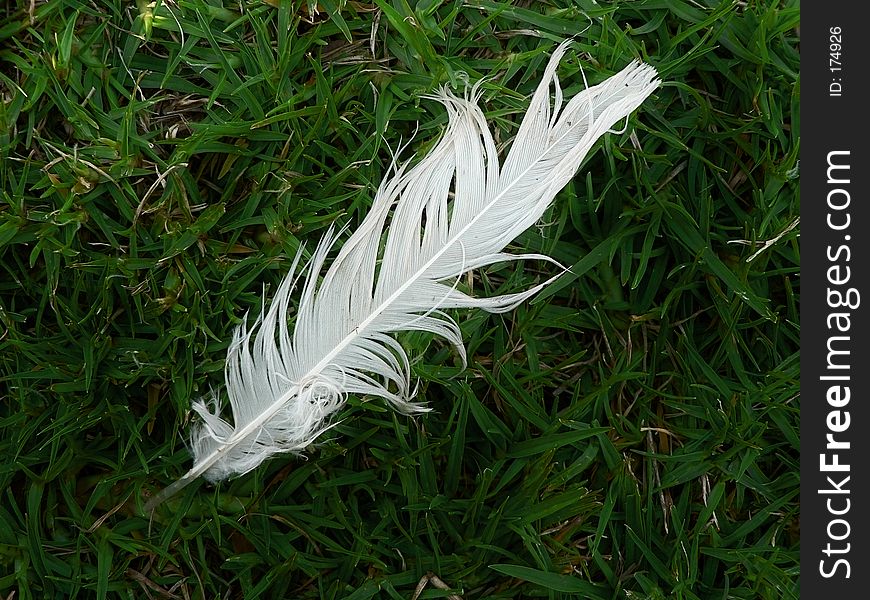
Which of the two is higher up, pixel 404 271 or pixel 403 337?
pixel 404 271

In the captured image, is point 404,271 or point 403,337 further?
point 403,337

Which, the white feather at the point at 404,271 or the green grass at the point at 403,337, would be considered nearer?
the white feather at the point at 404,271

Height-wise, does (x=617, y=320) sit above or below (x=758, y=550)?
above

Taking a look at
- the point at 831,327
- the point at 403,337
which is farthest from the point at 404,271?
the point at 831,327

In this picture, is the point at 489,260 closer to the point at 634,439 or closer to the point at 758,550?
Result: the point at 634,439

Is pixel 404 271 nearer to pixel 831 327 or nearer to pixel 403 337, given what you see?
pixel 403 337

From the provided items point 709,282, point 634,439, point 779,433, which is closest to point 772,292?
point 709,282

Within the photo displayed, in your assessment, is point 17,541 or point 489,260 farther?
point 17,541
